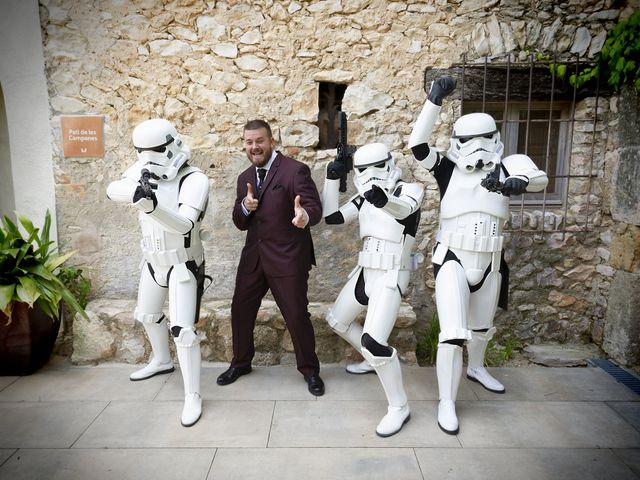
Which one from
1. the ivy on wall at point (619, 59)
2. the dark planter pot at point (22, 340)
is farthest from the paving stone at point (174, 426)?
the ivy on wall at point (619, 59)

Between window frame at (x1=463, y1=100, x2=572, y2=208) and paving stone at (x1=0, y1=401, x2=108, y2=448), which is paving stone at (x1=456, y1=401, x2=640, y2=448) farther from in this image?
paving stone at (x1=0, y1=401, x2=108, y2=448)

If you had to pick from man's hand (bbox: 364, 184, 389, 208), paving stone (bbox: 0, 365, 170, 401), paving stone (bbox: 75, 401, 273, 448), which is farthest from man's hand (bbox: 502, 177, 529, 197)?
paving stone (bbox: 0, 365, 170, 401)

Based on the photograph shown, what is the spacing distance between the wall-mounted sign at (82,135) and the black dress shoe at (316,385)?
8.42ft

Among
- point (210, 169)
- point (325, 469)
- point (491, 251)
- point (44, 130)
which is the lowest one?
point (325, 469)


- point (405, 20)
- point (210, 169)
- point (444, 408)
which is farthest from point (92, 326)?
point (405, 20)

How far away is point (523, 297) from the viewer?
4.34 meters

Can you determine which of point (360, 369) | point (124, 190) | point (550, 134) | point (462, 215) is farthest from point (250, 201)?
point (550, 134)

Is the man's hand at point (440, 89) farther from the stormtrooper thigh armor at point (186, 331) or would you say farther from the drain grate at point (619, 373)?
the drain grate at point (619, 373)

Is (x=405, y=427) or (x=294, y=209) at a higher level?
(x=294, y=209)

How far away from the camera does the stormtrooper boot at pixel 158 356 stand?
3.56 metres

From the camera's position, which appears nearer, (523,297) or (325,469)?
(325,469)

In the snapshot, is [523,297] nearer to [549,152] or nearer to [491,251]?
[549,152]

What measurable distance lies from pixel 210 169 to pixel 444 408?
8.58ft

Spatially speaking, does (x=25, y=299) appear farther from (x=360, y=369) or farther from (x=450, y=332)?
(x=450, y=332)
